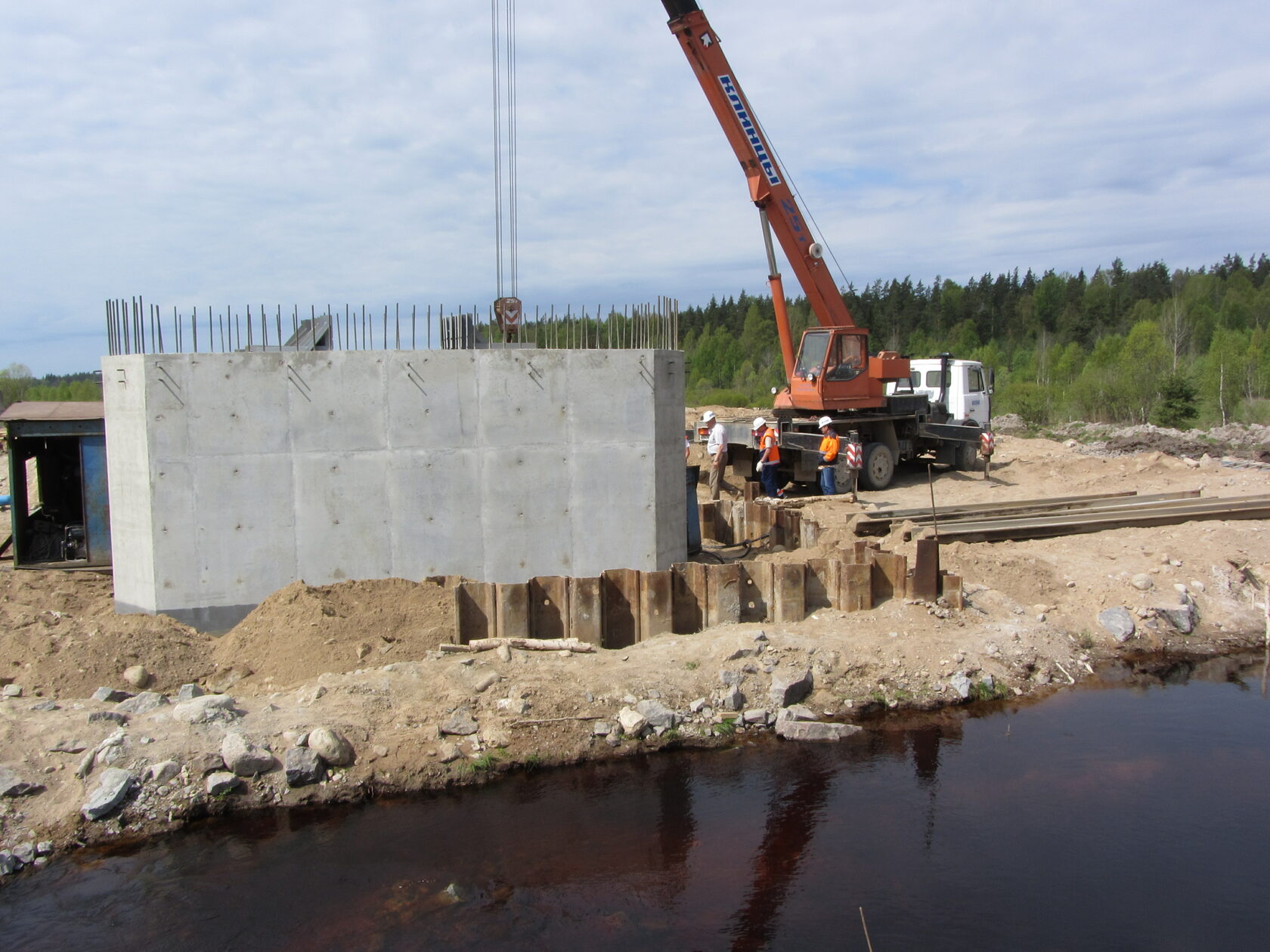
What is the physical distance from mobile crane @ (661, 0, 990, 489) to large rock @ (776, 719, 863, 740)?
9.86m

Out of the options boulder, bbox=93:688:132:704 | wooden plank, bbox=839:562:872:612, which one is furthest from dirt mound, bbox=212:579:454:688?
wooden plank, bbox=839:562:872:612

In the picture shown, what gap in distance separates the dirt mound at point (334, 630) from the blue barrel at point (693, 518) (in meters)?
3.81

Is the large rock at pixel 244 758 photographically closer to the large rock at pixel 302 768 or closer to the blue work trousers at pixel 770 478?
the large rock at pixel 302 768

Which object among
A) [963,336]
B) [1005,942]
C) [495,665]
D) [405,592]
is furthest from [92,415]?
[963,336]

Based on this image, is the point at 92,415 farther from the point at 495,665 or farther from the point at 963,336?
the point at 963,336

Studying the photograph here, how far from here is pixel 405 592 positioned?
970 centimetres

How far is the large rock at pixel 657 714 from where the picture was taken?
26.2 feet

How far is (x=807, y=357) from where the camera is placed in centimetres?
1853

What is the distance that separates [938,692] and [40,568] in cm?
1041

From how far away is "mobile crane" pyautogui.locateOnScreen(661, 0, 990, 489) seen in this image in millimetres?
16812

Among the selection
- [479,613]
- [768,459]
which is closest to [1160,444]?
[768,459]

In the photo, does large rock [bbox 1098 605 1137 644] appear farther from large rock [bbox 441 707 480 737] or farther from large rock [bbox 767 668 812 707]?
large rock [bbox 441 707 480 737]

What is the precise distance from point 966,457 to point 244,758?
1728 centimetres

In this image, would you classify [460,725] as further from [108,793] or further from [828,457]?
[828,457]
